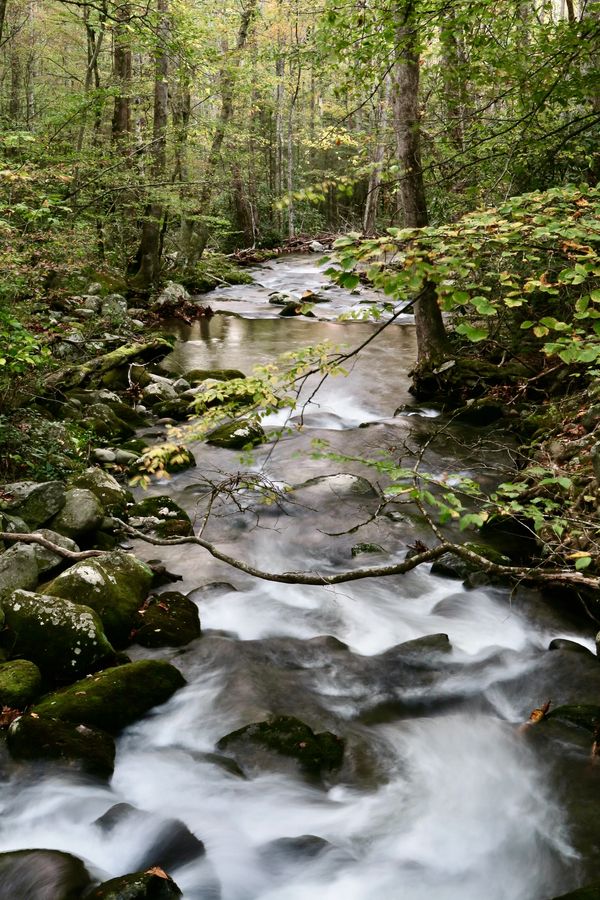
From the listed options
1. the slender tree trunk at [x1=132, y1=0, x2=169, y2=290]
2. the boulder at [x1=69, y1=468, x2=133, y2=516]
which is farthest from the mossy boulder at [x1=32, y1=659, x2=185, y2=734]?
the slender tree trunk at [x1=132, y1=0, x2=169, y2=290]

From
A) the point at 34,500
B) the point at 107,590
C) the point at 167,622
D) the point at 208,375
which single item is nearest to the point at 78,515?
the point at 34,500

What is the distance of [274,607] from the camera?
5.87 meters

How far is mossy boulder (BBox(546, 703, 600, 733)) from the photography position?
4133 millimetres

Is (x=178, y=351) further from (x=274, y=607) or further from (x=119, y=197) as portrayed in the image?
(x=274, y=607)

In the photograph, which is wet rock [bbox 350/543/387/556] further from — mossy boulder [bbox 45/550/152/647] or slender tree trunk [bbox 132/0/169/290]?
slender tree trunk [bbox 132/0/169/290]

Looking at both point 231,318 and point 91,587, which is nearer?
point 91,587

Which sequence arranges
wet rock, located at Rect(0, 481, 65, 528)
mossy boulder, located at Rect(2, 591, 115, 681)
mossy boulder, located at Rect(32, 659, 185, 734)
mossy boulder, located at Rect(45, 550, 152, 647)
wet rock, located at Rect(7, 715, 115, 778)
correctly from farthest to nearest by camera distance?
wet rock, located at Rect(0, 481, 65, 528)
mossy boulder, located at Rect(45, 550, 152, 647)
mossy boulder, located at Rect(2, 591, 115, 681)
mossy boulder, located at Rect(32, 659, 185, 734)
wet rock, located at Rect(7, 715, 115, 778)

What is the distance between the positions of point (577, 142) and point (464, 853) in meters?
8.28

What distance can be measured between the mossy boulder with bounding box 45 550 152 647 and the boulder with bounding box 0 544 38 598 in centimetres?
20

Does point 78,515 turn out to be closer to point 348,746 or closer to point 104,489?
point 104,489

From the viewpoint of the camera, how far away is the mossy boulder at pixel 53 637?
14.1ft

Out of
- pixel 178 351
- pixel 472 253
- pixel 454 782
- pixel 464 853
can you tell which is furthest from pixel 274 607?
pixel 178 351

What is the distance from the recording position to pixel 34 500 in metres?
5.82

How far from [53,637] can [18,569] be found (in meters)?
0.87
